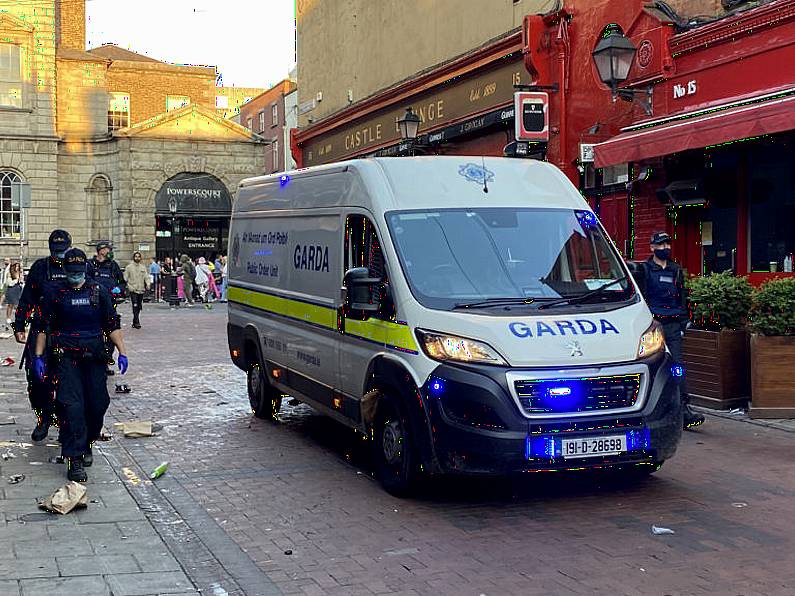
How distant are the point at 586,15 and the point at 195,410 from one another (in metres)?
9.89

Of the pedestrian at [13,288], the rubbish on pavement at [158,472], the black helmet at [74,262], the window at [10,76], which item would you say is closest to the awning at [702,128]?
the rubbish on pavement at [158,472]

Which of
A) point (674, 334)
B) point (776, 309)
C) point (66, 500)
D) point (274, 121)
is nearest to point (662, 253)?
point (674, 334)

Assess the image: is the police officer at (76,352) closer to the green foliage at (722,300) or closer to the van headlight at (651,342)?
the van headlight at (651,342)

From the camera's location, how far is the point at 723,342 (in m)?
10.8

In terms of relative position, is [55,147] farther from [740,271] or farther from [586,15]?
[740,271]

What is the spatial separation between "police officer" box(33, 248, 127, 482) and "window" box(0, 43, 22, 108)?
129 ft

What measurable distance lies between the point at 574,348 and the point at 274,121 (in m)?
62.8

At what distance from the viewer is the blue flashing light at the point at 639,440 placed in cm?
661

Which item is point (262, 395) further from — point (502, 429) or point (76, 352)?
point (502, 429)

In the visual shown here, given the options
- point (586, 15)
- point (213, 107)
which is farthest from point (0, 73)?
point (586, 15)

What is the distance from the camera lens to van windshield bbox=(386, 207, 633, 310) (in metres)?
7.07

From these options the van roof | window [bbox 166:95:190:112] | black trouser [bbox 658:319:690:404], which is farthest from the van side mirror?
window [bbox 166:95:190:112]

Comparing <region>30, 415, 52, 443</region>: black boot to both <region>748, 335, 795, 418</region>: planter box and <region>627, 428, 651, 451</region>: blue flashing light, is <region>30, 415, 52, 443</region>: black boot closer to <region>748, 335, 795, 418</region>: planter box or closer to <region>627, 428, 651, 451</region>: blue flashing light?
<region>627, 428, 651, 451</region>: blue flashing light

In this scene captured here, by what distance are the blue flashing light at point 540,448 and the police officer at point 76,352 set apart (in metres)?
3.38
